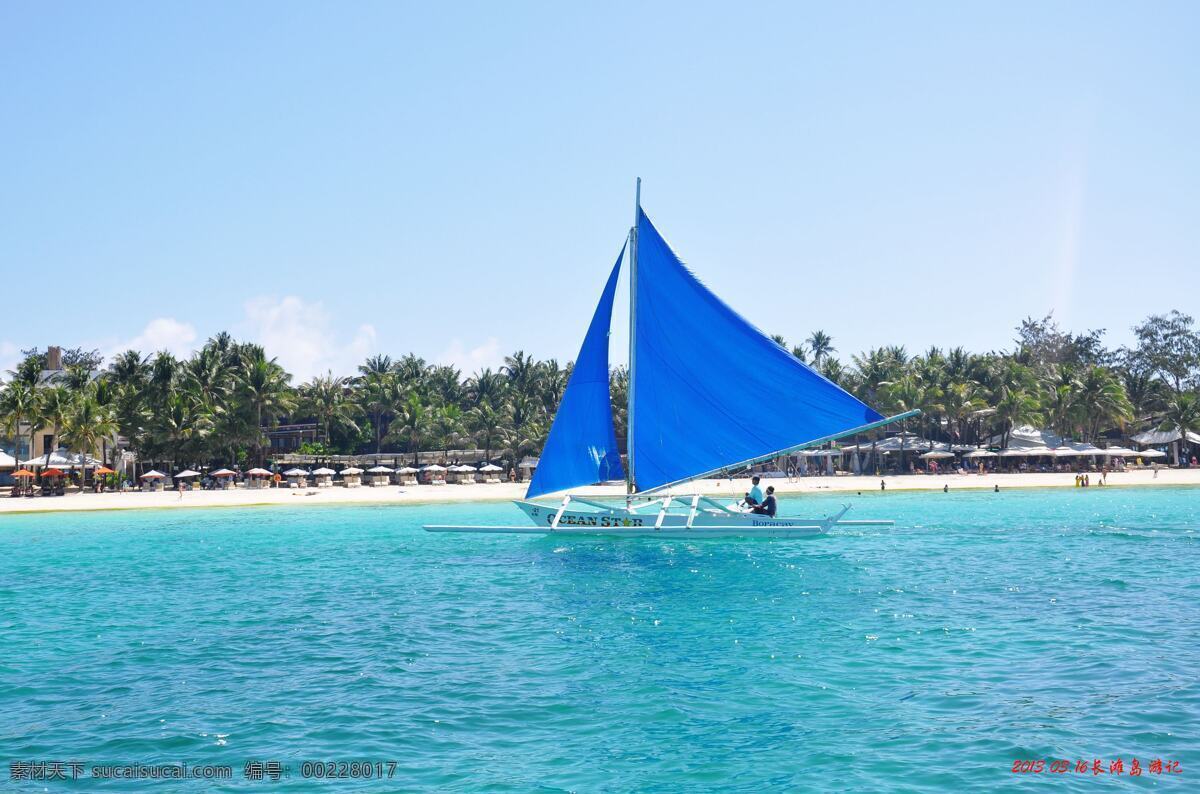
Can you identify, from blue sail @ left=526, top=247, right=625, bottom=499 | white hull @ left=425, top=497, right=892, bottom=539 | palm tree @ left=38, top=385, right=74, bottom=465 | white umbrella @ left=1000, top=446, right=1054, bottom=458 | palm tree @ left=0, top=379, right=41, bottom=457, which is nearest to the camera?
white hull @ left=425, top=497, right=892, bottom=539

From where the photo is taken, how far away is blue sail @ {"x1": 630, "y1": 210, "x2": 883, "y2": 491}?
2778 centimetres

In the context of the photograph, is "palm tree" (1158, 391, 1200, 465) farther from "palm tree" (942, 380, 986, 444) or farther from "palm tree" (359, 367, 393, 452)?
"palm tree" (359, 367, 393, 452)

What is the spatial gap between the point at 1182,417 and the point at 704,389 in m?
82.5

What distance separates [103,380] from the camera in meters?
71.4

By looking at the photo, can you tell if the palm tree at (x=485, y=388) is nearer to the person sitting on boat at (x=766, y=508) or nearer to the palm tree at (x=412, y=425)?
the palm tree at (x=412, y=425)

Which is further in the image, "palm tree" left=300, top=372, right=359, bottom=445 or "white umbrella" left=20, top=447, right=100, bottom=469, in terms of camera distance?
"palm tree" left=300, top=372, right=359, bottom=445

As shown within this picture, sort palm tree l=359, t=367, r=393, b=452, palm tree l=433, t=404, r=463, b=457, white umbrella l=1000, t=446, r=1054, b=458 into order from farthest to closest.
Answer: palm tree l=359, t=367, r=393, b=452, palm tree l=433, t=404, r=463, b=457, white umbrella l=1000, t=446, r=1054, b=458

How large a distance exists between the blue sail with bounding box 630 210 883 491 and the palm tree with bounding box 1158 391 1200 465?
80.0 meters

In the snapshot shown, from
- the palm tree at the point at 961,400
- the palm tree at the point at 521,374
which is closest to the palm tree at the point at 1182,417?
the palm tree at the point at 961,400

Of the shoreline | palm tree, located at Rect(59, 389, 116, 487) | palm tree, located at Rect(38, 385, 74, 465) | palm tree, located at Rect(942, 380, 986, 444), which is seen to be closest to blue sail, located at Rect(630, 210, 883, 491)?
the shoreline

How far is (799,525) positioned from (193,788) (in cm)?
2308

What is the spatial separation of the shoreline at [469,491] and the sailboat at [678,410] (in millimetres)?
22644

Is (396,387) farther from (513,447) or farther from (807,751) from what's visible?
(807,751)

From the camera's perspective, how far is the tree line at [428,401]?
240ft
